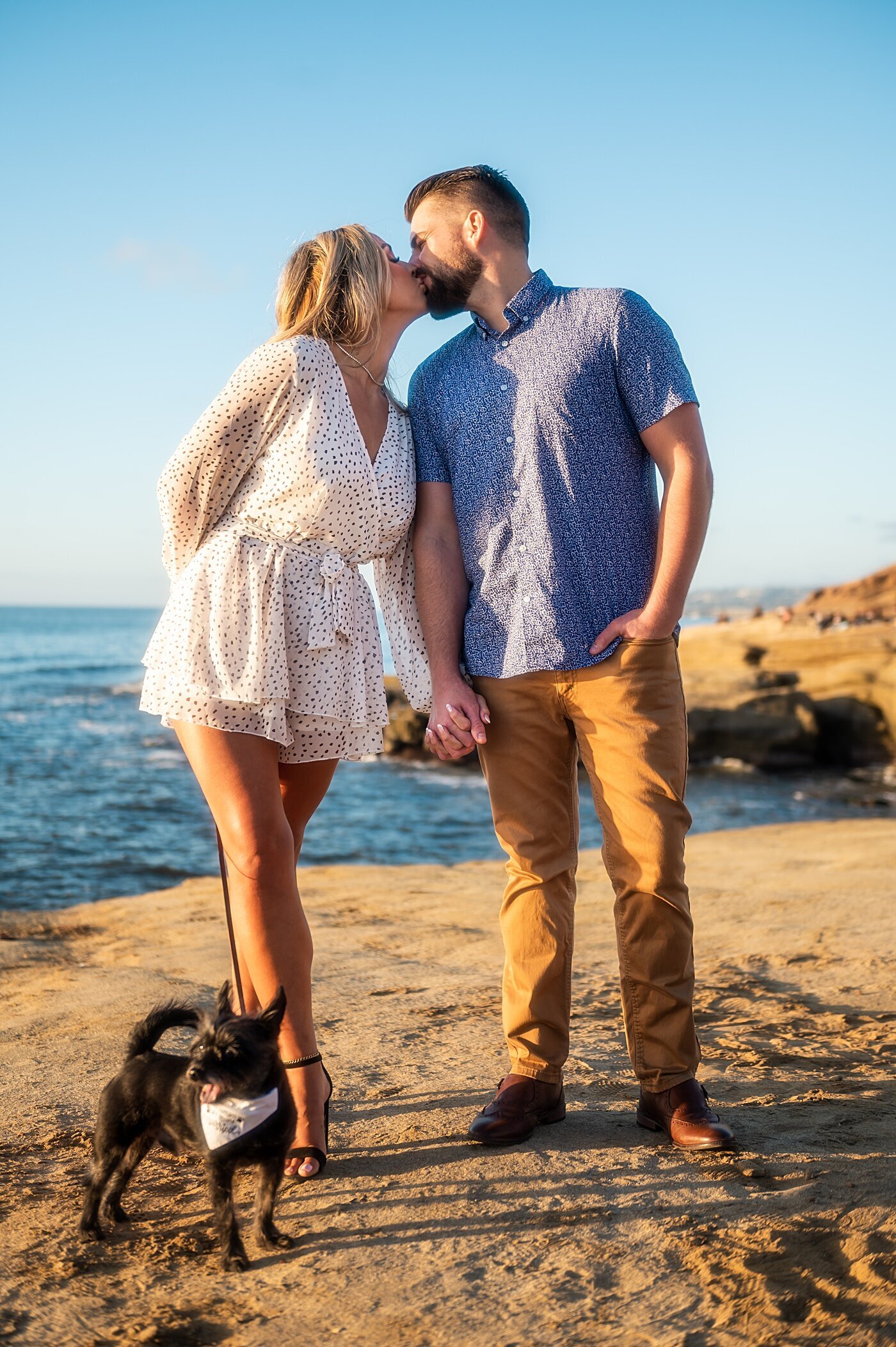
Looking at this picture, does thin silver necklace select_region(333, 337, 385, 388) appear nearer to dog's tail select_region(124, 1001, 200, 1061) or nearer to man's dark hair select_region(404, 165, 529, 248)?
man's dark hair select_region(404, 165, 529, 248)

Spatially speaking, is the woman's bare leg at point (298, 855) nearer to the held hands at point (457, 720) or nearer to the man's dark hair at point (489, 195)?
the held hands at point (457, 720)

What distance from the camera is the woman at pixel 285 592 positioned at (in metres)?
3.01

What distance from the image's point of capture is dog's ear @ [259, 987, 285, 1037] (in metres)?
2.52

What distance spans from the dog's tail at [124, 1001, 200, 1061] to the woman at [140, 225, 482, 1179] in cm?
39

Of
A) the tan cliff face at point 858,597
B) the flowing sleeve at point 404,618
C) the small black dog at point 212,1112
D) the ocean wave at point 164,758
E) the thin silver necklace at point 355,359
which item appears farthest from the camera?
the tan cliff face at point 858,597

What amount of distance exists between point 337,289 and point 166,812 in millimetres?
12832

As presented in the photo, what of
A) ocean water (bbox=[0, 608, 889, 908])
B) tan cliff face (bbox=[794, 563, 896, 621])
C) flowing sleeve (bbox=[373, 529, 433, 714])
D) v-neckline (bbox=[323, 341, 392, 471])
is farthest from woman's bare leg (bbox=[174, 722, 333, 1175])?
tan cliff face (bbox=[794, 563, 896, 621])

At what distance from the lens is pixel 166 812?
15047 mm

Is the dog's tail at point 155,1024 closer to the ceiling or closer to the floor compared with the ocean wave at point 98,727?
closer to the ceiling

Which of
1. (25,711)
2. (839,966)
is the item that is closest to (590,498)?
(839,966)

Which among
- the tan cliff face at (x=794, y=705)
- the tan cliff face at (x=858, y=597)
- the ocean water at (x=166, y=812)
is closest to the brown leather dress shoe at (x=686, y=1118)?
the ocean water at (x=166, y=812)

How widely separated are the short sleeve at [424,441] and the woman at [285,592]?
0.67ft

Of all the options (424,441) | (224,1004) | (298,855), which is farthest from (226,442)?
(224,1004)

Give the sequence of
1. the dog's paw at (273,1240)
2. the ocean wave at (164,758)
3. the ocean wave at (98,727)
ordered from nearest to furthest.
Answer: the dog's paw at (273,1240)
the ocean wave at (164,758)
the ocean wave at (98,727)
